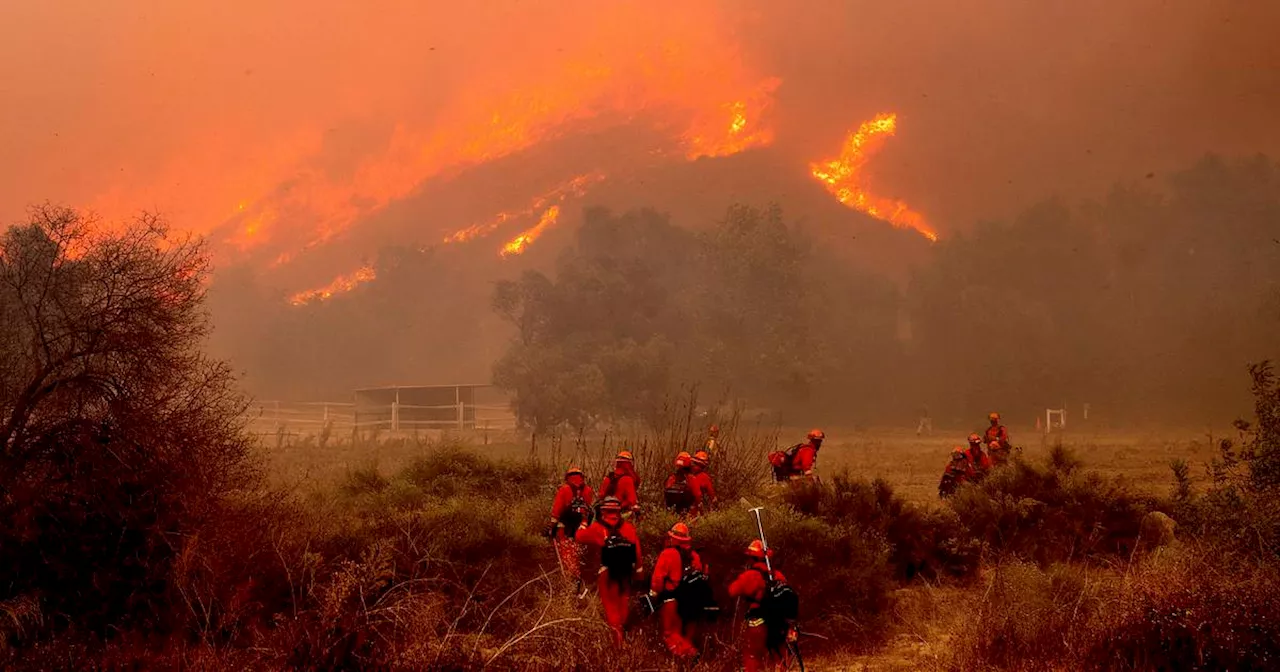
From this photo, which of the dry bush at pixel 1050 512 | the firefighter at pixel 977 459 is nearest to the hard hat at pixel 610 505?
the dry bush at pixel 1050 512

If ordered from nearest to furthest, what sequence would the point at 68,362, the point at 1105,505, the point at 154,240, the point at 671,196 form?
the point at 68,362 → the point at 154,240 → the point at 1105,505 → the point at 671,196

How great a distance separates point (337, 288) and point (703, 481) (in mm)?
122081

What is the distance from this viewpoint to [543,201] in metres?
149

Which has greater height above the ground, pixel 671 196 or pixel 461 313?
pixel 671 196

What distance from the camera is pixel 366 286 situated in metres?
121

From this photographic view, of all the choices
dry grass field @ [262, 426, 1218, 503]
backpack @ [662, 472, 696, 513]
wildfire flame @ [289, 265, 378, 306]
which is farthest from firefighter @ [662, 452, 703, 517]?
wildfire flame @ [289, 265, 378, 306]

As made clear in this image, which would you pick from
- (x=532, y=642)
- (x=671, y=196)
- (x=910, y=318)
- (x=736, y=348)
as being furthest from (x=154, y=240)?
(x=671, y=196)

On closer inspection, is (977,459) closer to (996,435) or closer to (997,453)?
(997,453)

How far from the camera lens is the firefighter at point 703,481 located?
49.4 feet

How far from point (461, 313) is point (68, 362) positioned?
11163 cm

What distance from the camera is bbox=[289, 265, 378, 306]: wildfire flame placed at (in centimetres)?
11564

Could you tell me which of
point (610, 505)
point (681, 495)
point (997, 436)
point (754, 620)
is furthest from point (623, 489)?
point (997, 436)

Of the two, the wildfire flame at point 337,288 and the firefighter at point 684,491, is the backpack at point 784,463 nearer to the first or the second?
the firefighter at point 684,491

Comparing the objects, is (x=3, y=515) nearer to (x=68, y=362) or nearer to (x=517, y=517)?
(x=68, y=362)
